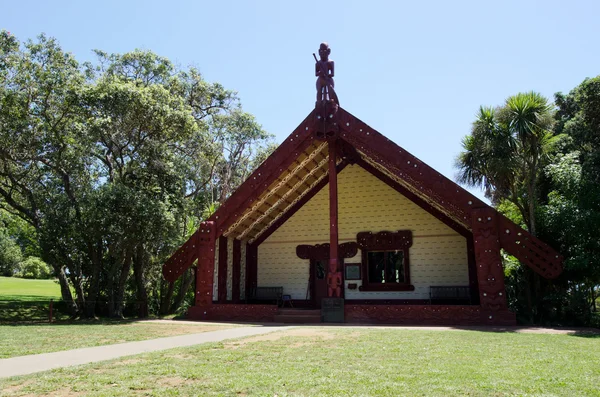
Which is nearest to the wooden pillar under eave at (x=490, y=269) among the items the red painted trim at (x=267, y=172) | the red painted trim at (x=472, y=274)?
the red painted trim at (x=472, y=274)

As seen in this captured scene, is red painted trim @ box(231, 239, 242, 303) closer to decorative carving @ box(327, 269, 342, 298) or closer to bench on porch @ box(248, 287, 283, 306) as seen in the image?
bench on porch @ box(248, 287, 283, 306)

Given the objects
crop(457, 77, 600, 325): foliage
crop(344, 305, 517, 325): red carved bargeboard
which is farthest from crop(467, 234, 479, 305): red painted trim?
crop(344, 305, 517, 325): red carved bargeboard

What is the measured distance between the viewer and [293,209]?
70.5 feet

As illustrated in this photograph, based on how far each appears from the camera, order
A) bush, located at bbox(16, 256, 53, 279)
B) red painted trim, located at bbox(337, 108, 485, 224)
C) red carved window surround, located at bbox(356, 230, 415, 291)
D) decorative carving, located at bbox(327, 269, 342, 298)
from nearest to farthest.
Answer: red painted trim, located at bbox(337, 108, 485, 224)
decorative carving, located at bbox(327, 269, 342, 298)
red carved window surround, located at bbox(356, 230, 415, 291)
bush, located at bbox(16, 256, 53, 279)

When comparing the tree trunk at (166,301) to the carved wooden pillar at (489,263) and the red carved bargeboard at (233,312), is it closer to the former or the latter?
the red carved bargeboard at (233,312)

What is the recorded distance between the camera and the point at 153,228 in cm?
1650

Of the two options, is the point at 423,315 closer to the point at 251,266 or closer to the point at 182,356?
the point at 182,356

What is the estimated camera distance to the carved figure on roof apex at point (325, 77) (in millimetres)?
16344

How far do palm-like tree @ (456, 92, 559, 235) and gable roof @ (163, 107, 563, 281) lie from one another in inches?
86.5

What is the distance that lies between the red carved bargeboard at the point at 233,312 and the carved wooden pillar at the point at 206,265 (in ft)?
0.95

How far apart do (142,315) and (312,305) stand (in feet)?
24.3

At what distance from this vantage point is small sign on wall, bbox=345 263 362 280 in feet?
66.1

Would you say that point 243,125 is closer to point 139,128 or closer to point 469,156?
point 139,128

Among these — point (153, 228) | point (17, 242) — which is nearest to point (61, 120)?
point (153, 228)
